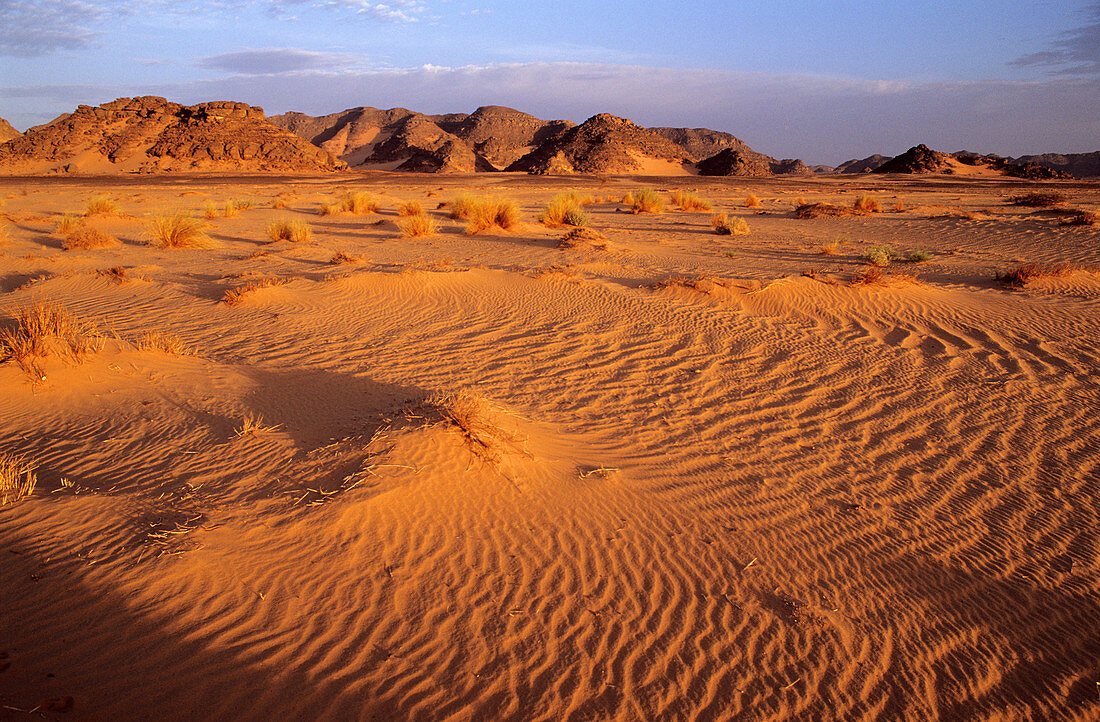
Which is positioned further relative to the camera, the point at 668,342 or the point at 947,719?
the point at 668,342

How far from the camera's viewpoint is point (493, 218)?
15930mm

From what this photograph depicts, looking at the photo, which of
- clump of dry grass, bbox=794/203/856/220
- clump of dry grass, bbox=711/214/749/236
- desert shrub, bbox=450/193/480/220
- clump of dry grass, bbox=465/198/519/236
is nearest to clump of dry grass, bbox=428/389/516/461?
clump of dry grass, bbox=465/198/519/236

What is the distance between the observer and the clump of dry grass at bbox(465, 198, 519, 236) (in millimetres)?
15680

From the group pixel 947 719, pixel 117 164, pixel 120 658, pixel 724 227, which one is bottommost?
pixel 947 719

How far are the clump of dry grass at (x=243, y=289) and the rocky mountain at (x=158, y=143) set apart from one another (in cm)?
5065

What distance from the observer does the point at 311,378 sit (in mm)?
5945

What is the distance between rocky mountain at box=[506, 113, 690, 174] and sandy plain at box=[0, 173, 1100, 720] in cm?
5018

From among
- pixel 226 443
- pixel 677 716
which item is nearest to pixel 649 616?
pixel 677 716

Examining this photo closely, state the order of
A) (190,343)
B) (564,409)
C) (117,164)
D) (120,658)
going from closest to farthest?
(120,658) → (564,409) → (190,343) → (117,164)

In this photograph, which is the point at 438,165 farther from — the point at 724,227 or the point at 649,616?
the point at 649,616

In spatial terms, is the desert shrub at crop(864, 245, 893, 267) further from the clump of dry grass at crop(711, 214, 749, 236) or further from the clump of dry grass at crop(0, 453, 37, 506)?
the clump of dry grass at crop(0, 453, 37, 506)

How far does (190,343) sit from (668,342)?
20.1 feet

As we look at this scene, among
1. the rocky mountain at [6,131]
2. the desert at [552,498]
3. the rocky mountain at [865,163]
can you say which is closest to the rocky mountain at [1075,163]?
the rocky mountain at [865,163]

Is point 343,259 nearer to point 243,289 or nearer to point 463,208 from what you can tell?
point 243,289
